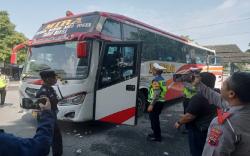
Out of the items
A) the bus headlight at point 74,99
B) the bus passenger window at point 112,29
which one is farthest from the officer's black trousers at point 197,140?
the bus passenger window at point 112,29

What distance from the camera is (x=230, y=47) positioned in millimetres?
45344

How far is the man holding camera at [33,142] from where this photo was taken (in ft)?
5.24

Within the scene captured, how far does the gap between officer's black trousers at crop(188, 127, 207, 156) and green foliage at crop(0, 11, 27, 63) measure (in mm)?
34064

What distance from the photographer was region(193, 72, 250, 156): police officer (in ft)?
6.27

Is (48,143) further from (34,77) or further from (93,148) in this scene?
(34,77)

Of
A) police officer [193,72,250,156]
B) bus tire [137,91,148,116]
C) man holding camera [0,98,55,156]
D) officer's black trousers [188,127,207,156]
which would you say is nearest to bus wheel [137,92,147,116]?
bus tire [137,91,148,116]

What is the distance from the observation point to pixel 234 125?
1.94m

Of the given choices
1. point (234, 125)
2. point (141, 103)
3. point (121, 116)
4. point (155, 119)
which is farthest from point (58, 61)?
point (234, 125)

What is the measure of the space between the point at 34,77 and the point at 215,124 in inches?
250

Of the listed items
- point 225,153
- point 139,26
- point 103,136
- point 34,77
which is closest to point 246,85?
point 225,153

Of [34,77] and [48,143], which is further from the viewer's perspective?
[34,77]

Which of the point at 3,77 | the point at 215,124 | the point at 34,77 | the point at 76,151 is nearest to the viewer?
the point at 215,124

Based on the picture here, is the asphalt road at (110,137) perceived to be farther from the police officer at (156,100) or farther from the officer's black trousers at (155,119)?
the police officer at (156,100)

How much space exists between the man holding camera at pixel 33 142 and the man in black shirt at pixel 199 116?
232 centimetres
